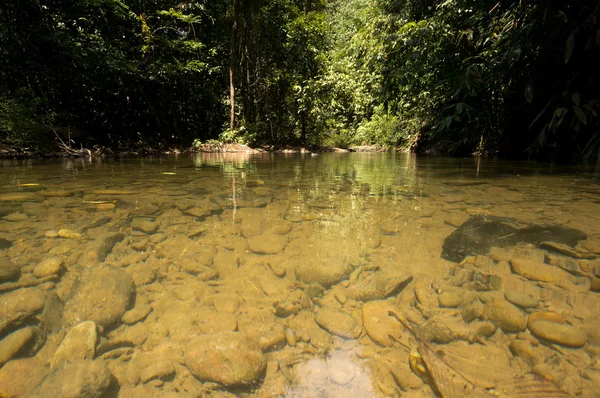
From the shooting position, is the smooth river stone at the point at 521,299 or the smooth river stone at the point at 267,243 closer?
the smooth river stone at the point at 521,299

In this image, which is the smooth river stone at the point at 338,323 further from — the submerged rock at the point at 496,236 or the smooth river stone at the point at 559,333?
the submerged rock at the point at 496,236

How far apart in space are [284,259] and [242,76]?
13443mm

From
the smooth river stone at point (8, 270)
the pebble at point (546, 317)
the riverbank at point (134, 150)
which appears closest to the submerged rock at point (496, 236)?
the pebble at point (546, 317)

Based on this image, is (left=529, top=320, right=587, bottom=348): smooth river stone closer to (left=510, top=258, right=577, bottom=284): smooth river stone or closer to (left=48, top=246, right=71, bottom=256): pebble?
(left=510, top=258, right=577, bottom=284): smooth river stone

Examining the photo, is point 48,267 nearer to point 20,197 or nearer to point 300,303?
point 300,303

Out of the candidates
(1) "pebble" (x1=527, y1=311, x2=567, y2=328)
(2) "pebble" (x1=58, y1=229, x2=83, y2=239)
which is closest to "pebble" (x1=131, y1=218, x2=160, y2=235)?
(2) "pebble" (x1=58, y1=229, x2=83, y2=239)

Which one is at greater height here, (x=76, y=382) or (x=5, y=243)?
(x=5, y=243)

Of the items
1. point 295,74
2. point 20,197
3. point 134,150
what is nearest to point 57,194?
point 20,197

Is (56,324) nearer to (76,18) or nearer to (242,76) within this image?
(76,18)

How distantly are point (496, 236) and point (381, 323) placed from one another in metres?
1.06

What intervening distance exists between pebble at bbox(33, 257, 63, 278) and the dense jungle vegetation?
330 centimetres

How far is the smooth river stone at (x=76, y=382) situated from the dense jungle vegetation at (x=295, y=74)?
3.30 meters

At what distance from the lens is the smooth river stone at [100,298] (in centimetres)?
105

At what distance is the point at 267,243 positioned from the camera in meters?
1.67
